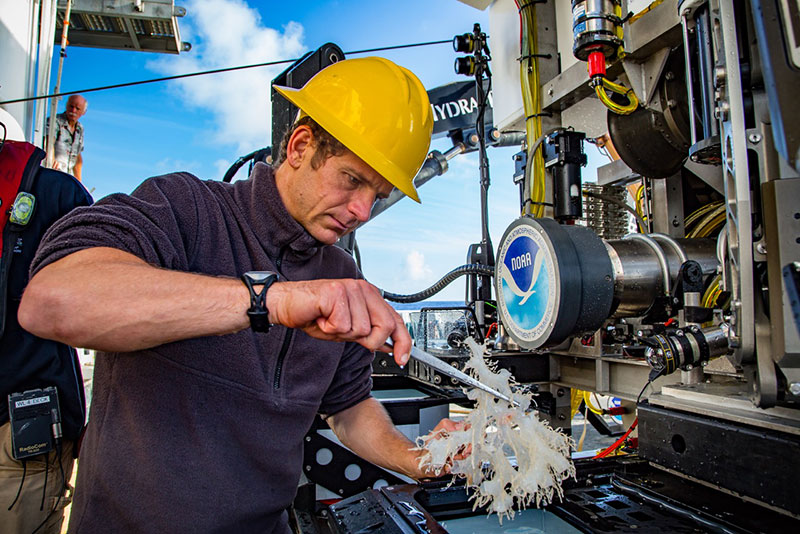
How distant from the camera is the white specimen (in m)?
1.12

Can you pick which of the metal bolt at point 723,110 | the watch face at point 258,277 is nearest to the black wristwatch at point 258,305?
the watch face at point 258,277

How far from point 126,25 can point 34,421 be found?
15.8 feet

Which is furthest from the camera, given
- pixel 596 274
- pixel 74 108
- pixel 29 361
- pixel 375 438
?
pixel 74 108

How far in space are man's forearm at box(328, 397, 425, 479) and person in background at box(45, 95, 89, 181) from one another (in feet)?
15.1

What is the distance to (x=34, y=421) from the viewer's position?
1.77 meters

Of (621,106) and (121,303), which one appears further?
(621,106)

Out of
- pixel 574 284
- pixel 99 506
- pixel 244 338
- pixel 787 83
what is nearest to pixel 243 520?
pixel 99 506

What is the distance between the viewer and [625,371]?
1999 millimetres

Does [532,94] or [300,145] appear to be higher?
[532,94]

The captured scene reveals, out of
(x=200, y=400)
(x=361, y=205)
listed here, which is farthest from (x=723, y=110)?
(x=200, y=400)

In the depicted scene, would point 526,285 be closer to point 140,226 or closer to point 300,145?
point 300,145

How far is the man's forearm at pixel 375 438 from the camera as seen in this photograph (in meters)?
1.49

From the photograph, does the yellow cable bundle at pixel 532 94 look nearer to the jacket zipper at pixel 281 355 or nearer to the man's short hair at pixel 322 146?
the man's short hair at pixel 322 146

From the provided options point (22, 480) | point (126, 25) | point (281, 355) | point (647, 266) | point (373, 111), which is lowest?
point (22, 480)
